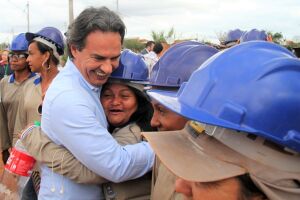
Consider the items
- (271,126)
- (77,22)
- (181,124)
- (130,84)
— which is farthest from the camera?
(130,84)

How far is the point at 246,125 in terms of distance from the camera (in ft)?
3.41

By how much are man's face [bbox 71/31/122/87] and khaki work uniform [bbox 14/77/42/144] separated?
1751mm

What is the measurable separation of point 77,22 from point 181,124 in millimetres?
819

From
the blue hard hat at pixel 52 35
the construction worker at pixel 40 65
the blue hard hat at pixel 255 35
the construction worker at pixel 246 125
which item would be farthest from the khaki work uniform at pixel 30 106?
the construction worker at pixel 246 125

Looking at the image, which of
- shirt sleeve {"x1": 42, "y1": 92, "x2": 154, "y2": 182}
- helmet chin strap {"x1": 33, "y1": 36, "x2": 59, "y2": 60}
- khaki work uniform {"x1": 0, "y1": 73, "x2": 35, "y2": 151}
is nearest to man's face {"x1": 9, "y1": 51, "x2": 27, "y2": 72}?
khaki work uniform {"x1": 0, "y1": 73, "x2": 35, "y2": 151}

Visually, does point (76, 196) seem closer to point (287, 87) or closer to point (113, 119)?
point (113, 119)

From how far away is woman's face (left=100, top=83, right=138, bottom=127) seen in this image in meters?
2.37

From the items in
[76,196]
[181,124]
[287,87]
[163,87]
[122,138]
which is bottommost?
[76,196]

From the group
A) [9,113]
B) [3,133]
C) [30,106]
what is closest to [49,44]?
[30,106]

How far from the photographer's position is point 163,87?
200 centimetres

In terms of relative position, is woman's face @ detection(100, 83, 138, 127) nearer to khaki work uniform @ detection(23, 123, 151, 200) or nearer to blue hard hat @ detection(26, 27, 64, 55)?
khaki work uniform @ detection(23, 123, 151, 200)

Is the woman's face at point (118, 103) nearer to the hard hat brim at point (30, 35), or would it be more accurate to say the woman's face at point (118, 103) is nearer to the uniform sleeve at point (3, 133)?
the hard hat brim at point (30, 35)

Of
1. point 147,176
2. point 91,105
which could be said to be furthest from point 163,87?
point 147,176

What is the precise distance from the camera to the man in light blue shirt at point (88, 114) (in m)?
1.95
